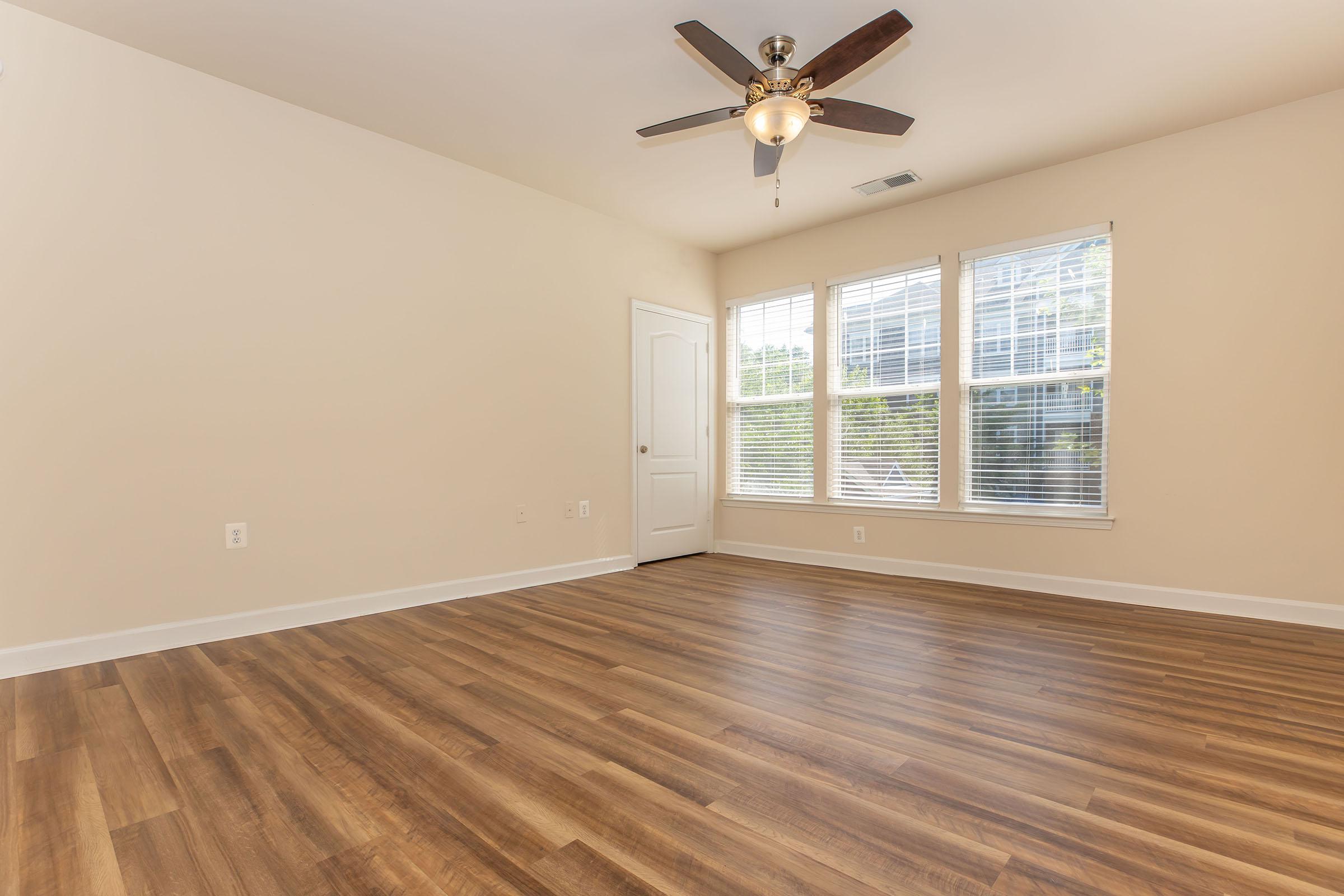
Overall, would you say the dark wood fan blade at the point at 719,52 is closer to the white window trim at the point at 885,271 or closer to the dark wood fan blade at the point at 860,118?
the dark wood fan blade at the point at 860,118

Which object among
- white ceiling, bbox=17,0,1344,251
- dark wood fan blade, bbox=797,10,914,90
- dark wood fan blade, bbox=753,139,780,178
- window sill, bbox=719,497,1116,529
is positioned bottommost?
window sill, bbox=719,497,1116,529

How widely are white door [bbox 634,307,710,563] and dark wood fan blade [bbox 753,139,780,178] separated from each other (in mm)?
2325

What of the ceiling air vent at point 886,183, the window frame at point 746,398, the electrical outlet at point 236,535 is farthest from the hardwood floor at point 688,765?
the ceiling air vent at point 886,183

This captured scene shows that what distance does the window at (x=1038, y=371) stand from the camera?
13.6 ft

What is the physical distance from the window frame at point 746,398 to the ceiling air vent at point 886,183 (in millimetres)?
987

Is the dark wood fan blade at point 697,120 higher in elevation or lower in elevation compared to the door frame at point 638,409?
higher

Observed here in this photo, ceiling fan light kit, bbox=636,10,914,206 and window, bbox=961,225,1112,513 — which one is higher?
ceiling fan light kit, bbox=636,10,914,206

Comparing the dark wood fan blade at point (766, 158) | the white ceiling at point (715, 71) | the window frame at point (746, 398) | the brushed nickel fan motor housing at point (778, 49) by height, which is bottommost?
the window frame at point (746, 398)

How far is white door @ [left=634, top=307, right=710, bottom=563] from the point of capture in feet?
17.8

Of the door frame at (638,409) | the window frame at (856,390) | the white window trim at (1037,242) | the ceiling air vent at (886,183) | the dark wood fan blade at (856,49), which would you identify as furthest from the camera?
the door frame at (638,409)

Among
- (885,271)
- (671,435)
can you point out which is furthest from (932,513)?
(671,435)

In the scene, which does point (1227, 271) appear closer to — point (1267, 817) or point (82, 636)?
point (1267, 817)

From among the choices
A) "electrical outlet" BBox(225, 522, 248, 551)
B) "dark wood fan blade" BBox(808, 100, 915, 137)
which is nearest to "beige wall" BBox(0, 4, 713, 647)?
"electrical outlet" BBox(225, 522, 248, 551)

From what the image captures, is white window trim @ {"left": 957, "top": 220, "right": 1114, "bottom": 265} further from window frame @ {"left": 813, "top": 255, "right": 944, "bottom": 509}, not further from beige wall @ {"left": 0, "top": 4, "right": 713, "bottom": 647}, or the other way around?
beige wall @ {"left": 0, "top": 4, "right": 713, "bottom": 647}
